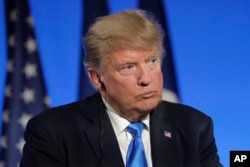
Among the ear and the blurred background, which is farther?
the blurred background

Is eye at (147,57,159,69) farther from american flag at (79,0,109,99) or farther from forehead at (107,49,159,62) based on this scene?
american flag at (79,0,109,99)

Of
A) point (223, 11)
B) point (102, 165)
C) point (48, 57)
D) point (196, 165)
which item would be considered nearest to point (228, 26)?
point (223, 11)

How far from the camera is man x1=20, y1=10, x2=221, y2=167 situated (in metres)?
1.40

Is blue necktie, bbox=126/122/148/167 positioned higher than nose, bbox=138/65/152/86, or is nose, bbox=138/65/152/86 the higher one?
nose, bbox=138/65/152/86

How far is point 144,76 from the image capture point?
138 centimetres

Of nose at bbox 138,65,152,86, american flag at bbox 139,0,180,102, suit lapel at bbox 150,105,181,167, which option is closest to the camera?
nose at bbox 138,65,152,86

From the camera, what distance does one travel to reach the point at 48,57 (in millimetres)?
2506

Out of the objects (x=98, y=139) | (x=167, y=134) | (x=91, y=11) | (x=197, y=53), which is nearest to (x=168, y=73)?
(x=197, y=53)

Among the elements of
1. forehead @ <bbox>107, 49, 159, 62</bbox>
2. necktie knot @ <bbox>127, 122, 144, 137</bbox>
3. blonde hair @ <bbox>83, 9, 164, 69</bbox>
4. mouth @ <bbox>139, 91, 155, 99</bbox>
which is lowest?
necktie knot @ <bbox>127, 122, 144, 137</bbox>

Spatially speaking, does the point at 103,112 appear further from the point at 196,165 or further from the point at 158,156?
the point at 196,165

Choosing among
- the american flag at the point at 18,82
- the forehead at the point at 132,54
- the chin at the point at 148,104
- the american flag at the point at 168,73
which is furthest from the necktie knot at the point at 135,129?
the american flag at the point at 18,82

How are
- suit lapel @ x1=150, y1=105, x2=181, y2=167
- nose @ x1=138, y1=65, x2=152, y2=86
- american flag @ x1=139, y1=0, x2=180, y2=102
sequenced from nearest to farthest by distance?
1. nose @ x1=138, y1=65, x2=152, y2=86
2. suit lapel @ x1=150, y1=105, x2=181, y2=167
3. american flag @ x1=139, y1=0, x2=180, y2=102

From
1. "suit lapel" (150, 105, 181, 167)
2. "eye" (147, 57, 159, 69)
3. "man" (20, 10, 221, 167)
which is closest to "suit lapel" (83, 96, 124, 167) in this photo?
"man" (20, 10, 221, 167)

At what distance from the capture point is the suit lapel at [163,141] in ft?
4.91
